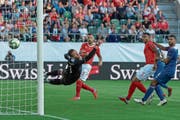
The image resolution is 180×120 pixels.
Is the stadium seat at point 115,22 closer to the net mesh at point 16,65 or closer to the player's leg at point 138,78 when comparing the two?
the net mesh at point 16,65

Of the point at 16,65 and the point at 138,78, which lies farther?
the point at 16,65

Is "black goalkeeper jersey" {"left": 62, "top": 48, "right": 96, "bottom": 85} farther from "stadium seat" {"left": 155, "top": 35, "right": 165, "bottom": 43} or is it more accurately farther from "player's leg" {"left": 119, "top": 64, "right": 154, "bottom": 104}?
"stadium seat" {"left": 155, "top": 35, "right": 165, "bottom": 43}

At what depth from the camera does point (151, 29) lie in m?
33.8

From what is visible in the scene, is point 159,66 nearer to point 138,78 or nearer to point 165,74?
point 138,78

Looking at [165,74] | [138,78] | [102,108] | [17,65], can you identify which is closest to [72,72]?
[102,108]

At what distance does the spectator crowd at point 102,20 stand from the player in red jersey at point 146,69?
11258 mm

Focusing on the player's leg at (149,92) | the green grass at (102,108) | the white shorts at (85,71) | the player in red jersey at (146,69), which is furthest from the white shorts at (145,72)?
the white shorts at (85,71)

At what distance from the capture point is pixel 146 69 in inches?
762

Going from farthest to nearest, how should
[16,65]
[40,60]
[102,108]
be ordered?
[16,65]
[102,108]
[40,60]

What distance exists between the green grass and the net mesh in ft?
2.02

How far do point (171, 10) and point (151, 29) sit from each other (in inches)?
192

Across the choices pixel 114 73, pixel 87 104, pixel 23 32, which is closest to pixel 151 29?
pixel 114 73

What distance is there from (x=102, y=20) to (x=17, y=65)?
19.1ft

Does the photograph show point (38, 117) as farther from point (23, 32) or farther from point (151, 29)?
point (151, 29)
